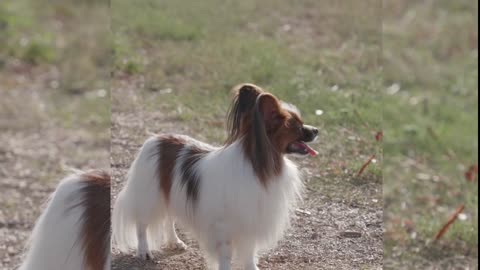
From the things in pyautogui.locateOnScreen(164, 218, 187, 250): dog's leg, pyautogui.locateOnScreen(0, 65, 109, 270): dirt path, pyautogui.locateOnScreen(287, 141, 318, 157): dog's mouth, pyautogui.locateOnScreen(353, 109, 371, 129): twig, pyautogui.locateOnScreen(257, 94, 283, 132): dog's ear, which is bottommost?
pyautogui.locateOnScreen(0, 65, 109, 270): dirt path

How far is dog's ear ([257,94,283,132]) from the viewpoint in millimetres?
1538

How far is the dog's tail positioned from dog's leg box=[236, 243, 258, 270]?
0.56 feet

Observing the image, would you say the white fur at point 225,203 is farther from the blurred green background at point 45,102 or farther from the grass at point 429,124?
the grass at point 429,124

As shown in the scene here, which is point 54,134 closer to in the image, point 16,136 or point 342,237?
point 16,136

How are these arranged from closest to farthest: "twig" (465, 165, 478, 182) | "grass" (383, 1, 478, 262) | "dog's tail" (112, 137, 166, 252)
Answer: "dog's tail" (112, 137, 166, 252) → "grass" (383, 1, 478, 262) → "twig" (465, 165, 478, 182)

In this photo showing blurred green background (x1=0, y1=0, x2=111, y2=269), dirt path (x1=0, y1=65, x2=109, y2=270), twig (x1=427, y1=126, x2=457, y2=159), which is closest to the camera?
dirt path (x1=0, y1=65, x2=109, y2=270)

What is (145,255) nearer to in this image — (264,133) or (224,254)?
(224,254)

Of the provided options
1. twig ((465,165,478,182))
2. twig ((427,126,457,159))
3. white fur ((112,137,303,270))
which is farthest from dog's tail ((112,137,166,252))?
twig ((427,126,457,159))

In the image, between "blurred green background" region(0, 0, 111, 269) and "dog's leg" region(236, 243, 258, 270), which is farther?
"blurred green background" region(0, 0, 111, 269)

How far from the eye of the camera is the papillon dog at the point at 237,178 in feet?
5.05

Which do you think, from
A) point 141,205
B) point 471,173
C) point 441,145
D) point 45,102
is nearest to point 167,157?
point 141,205

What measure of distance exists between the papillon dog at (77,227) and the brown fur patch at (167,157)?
209 mm

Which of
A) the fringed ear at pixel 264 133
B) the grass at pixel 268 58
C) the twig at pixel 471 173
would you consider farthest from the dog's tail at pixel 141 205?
the twig at pixel 471 173

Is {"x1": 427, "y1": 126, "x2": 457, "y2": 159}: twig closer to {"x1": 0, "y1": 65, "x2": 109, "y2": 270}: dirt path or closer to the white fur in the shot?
{"x1": 0, "y1": 65, "x2": 109, "y2": 270}: dirt path
